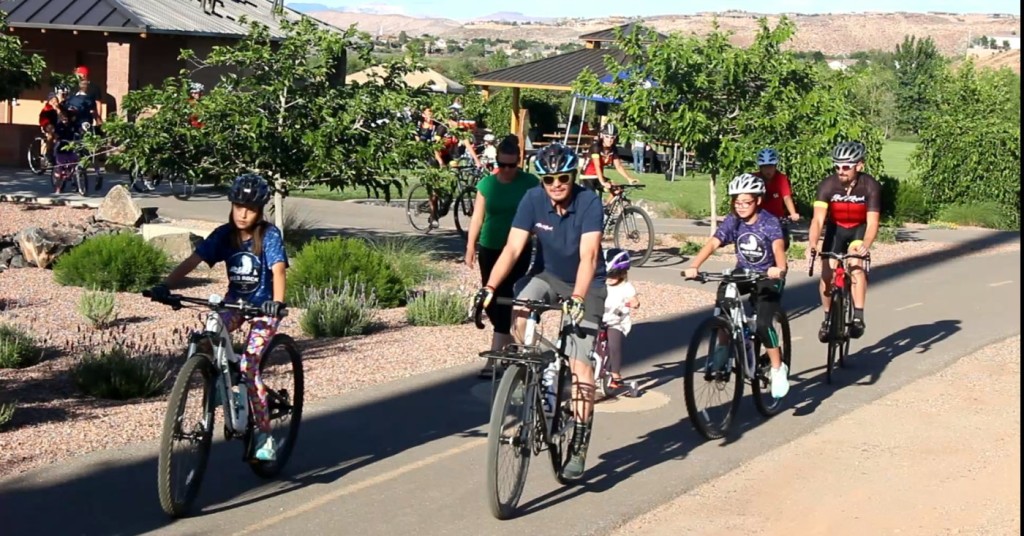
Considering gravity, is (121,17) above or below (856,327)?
above

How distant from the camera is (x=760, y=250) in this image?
389 inches

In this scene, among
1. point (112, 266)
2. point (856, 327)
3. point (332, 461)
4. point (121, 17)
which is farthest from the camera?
point (121, 17)

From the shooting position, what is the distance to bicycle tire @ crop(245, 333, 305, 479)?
7805mm

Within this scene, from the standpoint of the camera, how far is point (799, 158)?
20672 mm

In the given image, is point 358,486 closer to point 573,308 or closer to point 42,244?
point 573,308

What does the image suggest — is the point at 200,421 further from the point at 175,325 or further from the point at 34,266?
the point at 34,266

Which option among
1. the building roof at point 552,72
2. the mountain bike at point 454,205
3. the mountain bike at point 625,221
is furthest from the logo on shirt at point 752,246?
the building roof at point 552,72

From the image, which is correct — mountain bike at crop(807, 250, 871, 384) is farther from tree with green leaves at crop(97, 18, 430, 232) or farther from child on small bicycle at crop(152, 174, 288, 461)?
tree with green leaves at crop(97, 18, 430, 232)

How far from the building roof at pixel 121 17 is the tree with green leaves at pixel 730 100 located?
9.19m

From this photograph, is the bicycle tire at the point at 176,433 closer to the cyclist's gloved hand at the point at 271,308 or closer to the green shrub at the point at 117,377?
the cyclist's gloved hand at the point at 271,308

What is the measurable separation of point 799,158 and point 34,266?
985 centimetres

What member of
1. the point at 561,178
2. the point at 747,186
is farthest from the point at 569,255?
the point at 747,186

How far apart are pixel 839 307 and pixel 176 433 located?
19.9ft

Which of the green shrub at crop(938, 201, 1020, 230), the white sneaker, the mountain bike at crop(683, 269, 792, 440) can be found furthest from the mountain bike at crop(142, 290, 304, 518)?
the green shrub at crop(938, 201, 1020, 230)
